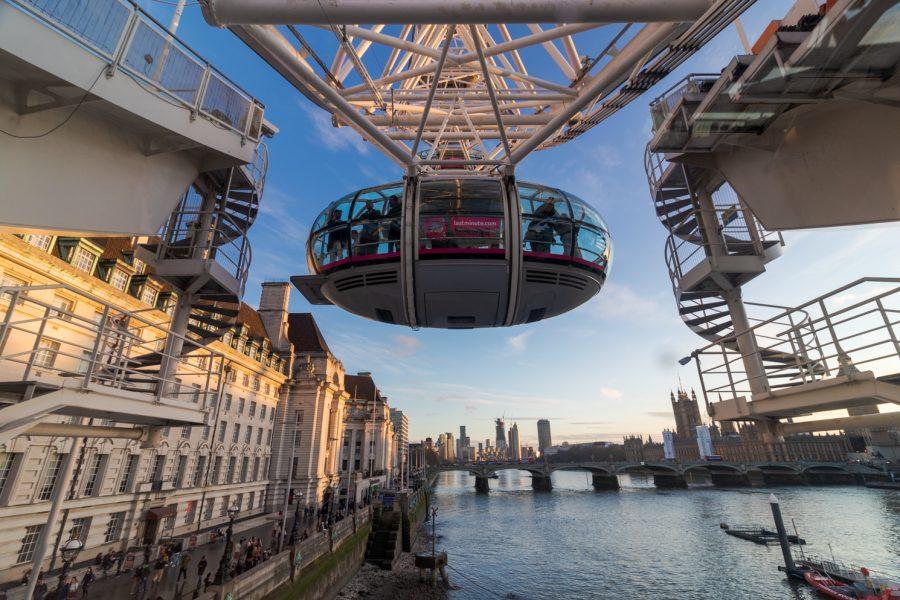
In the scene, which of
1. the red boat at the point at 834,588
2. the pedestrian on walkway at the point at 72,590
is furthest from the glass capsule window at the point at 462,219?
the red boat at the point at 834,588

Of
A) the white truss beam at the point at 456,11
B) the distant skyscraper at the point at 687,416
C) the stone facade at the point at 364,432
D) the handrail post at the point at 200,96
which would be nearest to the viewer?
the white truss beam at the point at 456,11

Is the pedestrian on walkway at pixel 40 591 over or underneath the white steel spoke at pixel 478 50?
underneath

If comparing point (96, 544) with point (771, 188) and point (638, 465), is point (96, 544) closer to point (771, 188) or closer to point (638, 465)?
point (771, 188)

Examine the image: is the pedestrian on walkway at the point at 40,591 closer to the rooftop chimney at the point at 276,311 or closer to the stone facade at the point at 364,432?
the rooftop chimney at the point at 276,311

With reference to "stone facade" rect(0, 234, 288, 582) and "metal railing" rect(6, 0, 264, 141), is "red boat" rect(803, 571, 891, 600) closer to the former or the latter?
"stone facade" rect(0, 234, 288, 582)

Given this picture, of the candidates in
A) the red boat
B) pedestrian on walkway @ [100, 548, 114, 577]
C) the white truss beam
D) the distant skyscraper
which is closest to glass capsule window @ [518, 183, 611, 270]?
the white truss beam

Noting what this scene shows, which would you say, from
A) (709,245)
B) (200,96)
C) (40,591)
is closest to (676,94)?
(709,245)
